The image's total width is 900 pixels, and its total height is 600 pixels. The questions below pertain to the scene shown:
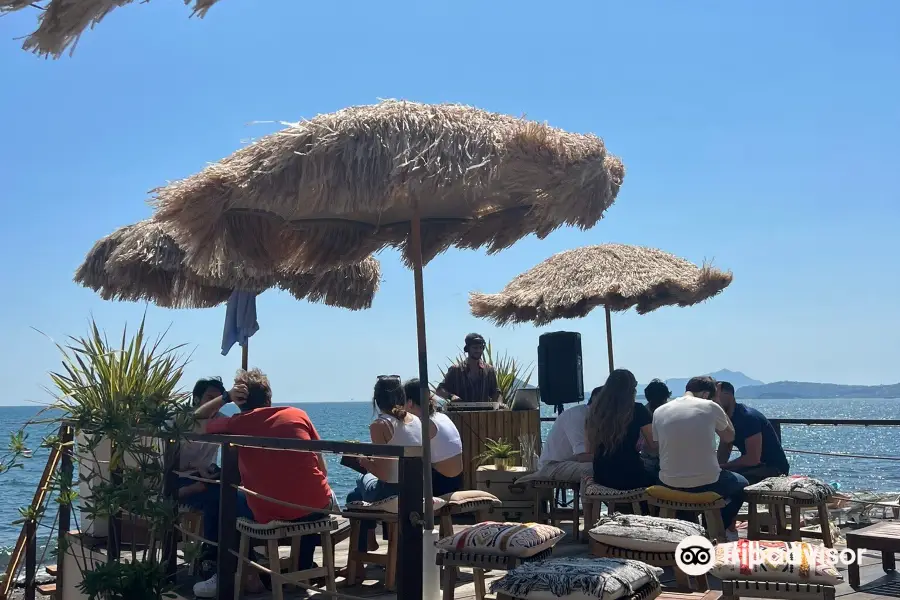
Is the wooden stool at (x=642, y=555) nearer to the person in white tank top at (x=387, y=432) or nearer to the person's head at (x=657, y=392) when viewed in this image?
the person in white tank top at (x=387, y=432)

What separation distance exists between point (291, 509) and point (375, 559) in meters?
0.67

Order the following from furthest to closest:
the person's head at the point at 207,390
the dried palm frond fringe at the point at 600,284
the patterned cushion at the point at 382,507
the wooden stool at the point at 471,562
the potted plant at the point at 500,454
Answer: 1. the dried palm frond fringe at the point at 600,284
2. the potted plant at the point at 500,454
3. the person's head at the point at 207,390
4. the patterned cushion at the point at 382,507
5. the wooden stool at the point at 471,562

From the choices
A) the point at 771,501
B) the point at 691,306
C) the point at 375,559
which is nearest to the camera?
the point at 375,559

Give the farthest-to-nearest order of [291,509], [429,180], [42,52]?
[291,509] < [429,180] < [42,52]

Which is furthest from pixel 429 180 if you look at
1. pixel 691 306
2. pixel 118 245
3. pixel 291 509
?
pixel 691 306

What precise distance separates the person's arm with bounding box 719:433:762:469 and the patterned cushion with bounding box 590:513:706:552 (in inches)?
82.7

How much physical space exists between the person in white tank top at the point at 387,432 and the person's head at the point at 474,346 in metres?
2.42

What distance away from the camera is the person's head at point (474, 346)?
7.50 metres

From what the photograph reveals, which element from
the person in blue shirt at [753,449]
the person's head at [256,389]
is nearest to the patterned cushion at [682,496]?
the person in blue shirt at [753,449]

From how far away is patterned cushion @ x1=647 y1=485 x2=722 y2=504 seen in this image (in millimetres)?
4695

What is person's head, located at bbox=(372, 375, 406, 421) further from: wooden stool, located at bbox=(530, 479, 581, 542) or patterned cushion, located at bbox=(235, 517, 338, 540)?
wooden stool, located at bbox=(530, 479, 581, 542)

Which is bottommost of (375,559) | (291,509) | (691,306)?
(375,559)

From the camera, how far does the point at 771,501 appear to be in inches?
200

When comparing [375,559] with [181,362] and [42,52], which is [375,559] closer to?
[181,362]
